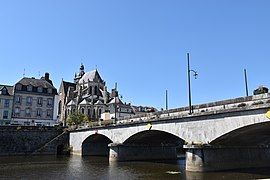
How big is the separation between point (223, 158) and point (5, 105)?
53.4 meters

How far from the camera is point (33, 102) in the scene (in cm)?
6412

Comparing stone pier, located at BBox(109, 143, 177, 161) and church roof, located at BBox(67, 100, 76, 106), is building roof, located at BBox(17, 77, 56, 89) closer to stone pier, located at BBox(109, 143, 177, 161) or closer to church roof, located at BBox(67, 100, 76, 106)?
church roof, located at BBox(67, 100, 76, 106)

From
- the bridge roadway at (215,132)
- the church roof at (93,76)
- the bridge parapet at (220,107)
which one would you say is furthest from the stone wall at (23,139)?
the church roof at (93,76)

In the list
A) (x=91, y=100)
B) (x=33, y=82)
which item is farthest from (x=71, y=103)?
(x=33, y=82)

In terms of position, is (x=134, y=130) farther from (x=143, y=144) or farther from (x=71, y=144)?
(x=71, y=144)

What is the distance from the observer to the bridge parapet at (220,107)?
18.5 meters

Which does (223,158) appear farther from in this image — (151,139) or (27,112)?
(27,112)

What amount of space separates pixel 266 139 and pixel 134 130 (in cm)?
1404

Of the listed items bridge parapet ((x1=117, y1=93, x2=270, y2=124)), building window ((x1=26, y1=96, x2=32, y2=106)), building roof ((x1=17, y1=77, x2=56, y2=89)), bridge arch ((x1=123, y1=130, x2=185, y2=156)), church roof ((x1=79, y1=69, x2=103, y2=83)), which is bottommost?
bridge arch ((x1=123, y1=130, x2=185, y2=156))

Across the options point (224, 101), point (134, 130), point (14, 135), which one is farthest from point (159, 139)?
point (14, 135)

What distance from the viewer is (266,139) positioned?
2577 cm

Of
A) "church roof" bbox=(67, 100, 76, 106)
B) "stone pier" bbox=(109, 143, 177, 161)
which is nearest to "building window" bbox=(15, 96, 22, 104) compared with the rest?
"church roof" bbox=(67, 100, 76, 106)

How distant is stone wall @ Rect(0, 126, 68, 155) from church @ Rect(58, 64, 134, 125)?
3153 cm

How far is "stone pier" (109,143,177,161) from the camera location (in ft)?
108
